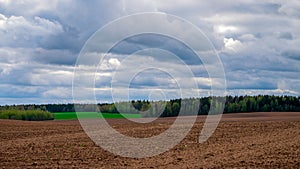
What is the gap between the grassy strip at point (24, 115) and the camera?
253 ft

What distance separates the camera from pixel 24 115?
3142 inches

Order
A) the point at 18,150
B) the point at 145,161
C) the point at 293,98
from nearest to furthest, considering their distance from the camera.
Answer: the point at 145,161 → the point at 18,150 → the point at 293,98

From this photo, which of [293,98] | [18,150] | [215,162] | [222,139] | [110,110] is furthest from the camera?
[110,110]

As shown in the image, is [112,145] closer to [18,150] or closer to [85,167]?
[18,150]

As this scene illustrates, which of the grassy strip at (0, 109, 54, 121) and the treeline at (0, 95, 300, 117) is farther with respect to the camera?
the treeline at (0, 95, 300, 117)

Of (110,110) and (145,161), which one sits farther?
(110,110)

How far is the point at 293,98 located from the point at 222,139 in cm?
6238

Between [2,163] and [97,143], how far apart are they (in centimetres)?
802

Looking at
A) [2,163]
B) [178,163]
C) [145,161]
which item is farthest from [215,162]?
[2,163]

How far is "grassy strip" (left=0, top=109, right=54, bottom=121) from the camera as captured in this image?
77.1m

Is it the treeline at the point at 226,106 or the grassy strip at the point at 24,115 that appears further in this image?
the treeline at the point at 226,106

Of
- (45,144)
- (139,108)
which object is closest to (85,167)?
(45,144)

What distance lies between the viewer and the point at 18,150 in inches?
975

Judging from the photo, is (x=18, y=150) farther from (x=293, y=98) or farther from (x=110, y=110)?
(x=110, y=110)
